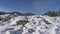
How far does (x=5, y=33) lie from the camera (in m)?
6.32

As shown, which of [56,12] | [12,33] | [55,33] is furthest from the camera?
[56,12]

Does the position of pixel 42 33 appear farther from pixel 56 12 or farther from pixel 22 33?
pixel 56 12

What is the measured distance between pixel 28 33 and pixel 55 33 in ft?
3.49

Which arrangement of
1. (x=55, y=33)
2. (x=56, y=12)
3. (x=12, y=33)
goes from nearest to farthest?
(x=55, y=33) → (x=12, y=33) → (x=56, y=12)

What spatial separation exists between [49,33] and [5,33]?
163 cm

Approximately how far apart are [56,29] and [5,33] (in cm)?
189

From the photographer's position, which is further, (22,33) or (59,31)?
(22,33)

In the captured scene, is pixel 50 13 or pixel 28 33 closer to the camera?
pixel 28 33

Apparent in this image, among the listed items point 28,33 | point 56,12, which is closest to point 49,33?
point 28,33

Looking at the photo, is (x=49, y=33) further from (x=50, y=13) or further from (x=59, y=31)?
(x=50, y=13)

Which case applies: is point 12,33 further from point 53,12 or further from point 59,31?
point 53,12

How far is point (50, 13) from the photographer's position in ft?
60.0

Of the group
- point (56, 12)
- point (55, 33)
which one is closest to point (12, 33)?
point (55, 33)

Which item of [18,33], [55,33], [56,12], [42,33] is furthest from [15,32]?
[56,12]
